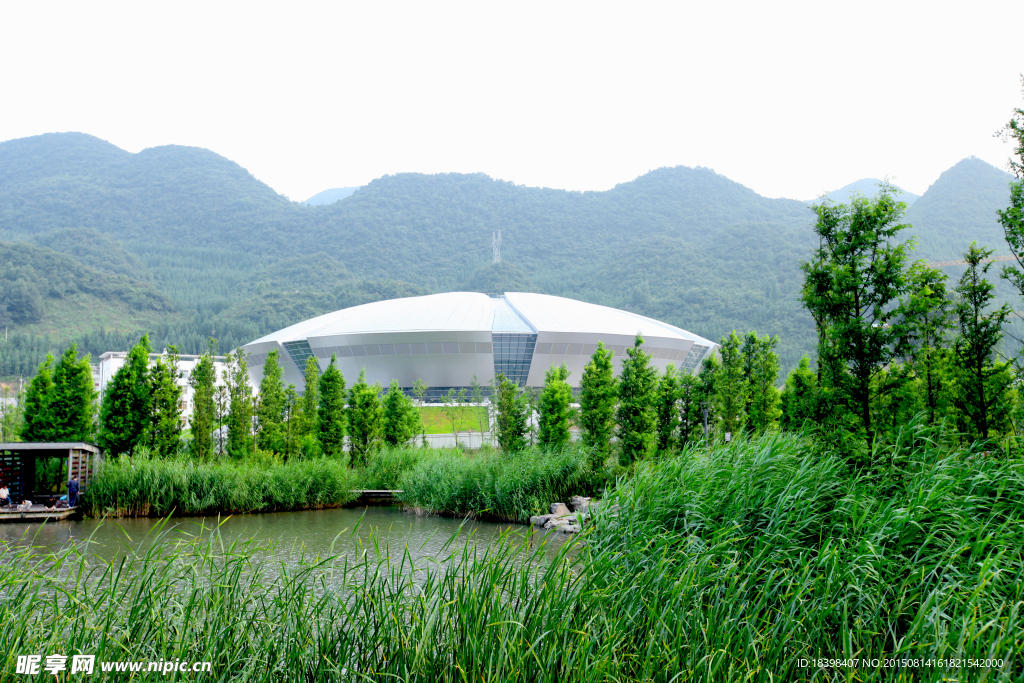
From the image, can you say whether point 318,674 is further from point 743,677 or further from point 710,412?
point 710,412

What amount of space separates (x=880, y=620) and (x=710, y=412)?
1611cm

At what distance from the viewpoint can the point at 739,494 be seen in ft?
18.1

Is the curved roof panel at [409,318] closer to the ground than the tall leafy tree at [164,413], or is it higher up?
higher up

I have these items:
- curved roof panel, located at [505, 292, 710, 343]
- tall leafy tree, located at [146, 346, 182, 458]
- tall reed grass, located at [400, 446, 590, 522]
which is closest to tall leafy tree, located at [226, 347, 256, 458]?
tall leafy tree, located at [146, 346, 182, 458]

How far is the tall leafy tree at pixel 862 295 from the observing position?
8.50 m

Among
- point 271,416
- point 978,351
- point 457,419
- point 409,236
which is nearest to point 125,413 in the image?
point 271,416

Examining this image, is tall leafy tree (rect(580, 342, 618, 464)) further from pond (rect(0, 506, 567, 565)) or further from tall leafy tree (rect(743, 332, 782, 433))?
tall leafy tree (rect(743, 332, 782, 433))

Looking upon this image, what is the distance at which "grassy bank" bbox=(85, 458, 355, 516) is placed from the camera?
1612 centimetres

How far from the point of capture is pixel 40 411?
20.5 m

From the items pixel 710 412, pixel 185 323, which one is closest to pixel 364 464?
pixel 710 412

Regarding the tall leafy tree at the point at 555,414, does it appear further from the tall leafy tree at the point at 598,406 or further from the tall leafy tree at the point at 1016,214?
the tall leafy tree at the point at 1016,214

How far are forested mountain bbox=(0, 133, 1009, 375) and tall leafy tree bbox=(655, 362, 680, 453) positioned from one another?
48850 mm

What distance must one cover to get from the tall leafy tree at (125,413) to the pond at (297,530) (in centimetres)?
427

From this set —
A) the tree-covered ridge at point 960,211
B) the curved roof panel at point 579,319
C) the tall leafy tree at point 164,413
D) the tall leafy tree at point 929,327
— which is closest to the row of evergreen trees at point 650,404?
the tall leafy tree at point 929,327
